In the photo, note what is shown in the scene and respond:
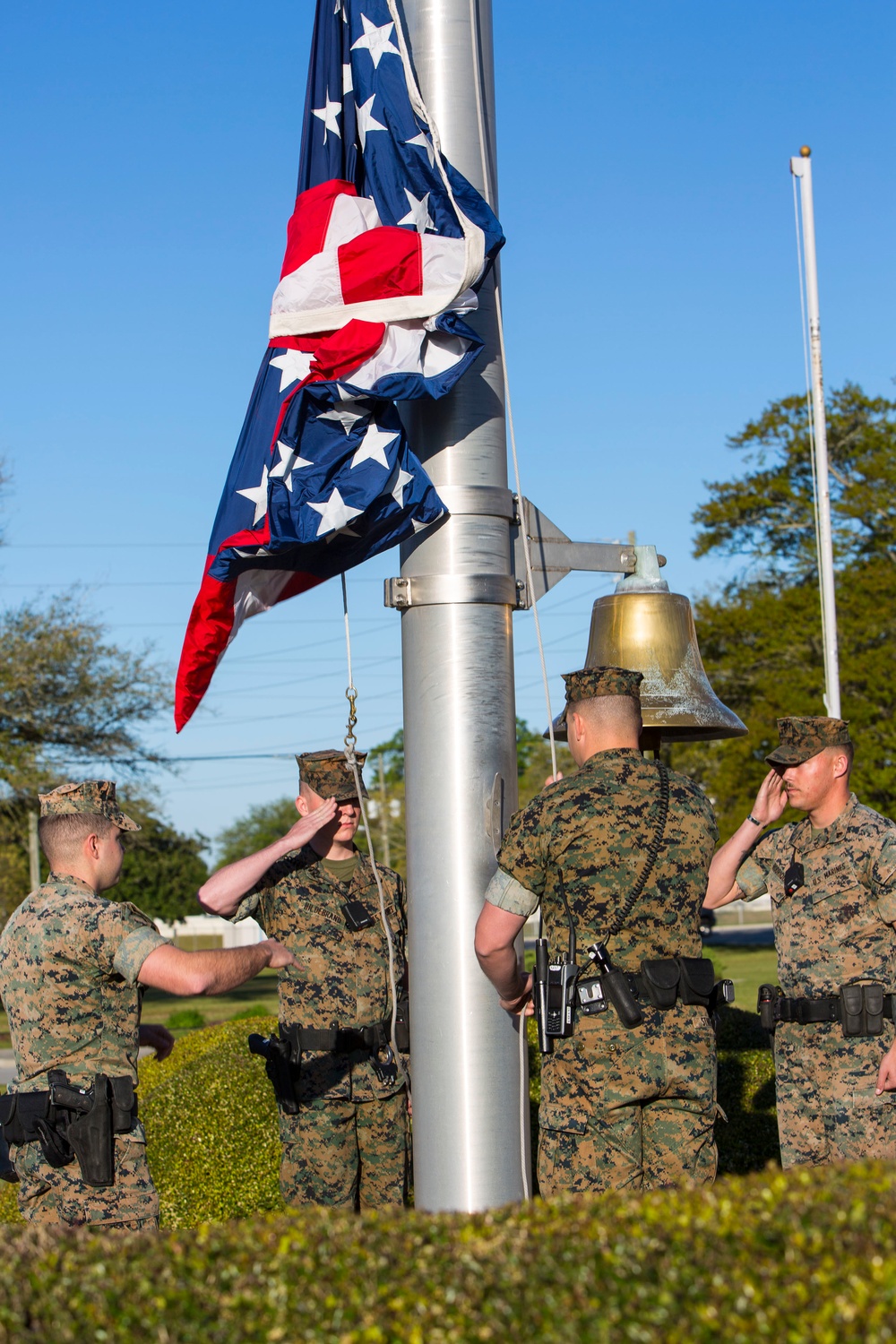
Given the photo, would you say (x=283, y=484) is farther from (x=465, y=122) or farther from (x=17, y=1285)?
(x=17, y=1285)

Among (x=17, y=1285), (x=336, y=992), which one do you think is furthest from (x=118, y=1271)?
(x=336, y=992)

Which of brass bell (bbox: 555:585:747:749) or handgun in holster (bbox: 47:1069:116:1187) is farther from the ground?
brass bell (bbox: 555:585:747:749)

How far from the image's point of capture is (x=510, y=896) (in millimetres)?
3822

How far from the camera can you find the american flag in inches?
163

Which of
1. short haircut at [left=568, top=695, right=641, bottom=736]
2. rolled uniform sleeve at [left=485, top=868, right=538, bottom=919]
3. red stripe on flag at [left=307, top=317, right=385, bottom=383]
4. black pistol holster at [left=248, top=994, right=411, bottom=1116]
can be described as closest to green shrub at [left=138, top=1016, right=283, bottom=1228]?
black pistol holster at [left=248, top=994, right=411, bottom=1116]

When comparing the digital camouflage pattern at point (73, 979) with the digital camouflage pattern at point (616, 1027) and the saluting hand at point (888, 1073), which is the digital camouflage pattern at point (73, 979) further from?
the saluting hand at point (888, 1073)

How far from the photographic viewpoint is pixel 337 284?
14.3 feet

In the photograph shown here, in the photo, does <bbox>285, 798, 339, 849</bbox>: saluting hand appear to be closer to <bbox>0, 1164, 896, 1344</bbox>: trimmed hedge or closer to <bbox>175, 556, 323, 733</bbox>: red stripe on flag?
<bbox>175, 556, 323, 733</bbox>: red stripe on flag

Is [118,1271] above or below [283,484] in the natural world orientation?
below

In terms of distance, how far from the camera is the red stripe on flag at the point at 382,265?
4.26 m

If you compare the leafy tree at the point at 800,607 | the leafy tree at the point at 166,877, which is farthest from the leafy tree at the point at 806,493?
the leafy tree at the point at 166,877

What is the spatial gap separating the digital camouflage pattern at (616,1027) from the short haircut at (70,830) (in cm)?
134

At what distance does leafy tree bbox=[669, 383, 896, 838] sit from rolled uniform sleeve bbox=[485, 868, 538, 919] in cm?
2537

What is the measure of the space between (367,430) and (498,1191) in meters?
2.32
